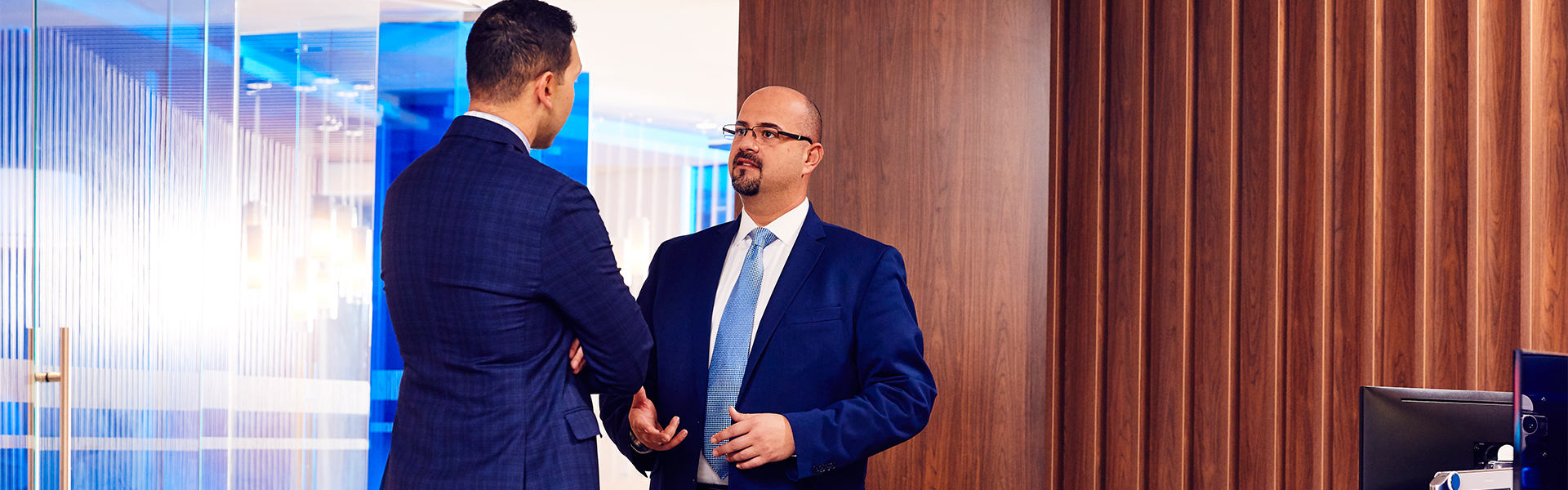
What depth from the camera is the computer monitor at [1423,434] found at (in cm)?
164

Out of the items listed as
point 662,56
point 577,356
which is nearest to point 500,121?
point 577,356

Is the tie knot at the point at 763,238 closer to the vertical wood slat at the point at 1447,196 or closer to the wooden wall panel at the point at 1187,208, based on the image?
the wooden wall panel at the point at 1187,208

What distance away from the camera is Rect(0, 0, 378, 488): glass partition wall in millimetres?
2766

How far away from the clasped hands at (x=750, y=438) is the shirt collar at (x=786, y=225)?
431 mm

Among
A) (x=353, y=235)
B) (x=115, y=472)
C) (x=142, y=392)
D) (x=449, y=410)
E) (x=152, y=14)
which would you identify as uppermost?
(x=152, y=14)

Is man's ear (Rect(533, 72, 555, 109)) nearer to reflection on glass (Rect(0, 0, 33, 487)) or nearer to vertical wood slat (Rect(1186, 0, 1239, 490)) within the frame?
vertical wood slat (Rect(1186, 0, 1239, 490))

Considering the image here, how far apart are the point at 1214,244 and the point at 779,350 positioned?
1.32 meters

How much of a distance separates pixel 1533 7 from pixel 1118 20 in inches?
46.3

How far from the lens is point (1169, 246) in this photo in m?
2.85

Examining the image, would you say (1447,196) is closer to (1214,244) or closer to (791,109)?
(1214,244)

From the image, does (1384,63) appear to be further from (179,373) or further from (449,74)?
Result: (179,373)

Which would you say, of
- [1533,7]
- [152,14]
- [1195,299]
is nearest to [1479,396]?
[1533,7]

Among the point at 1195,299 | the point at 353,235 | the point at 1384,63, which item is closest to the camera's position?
the point at 1384,63

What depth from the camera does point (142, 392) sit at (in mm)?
2975
